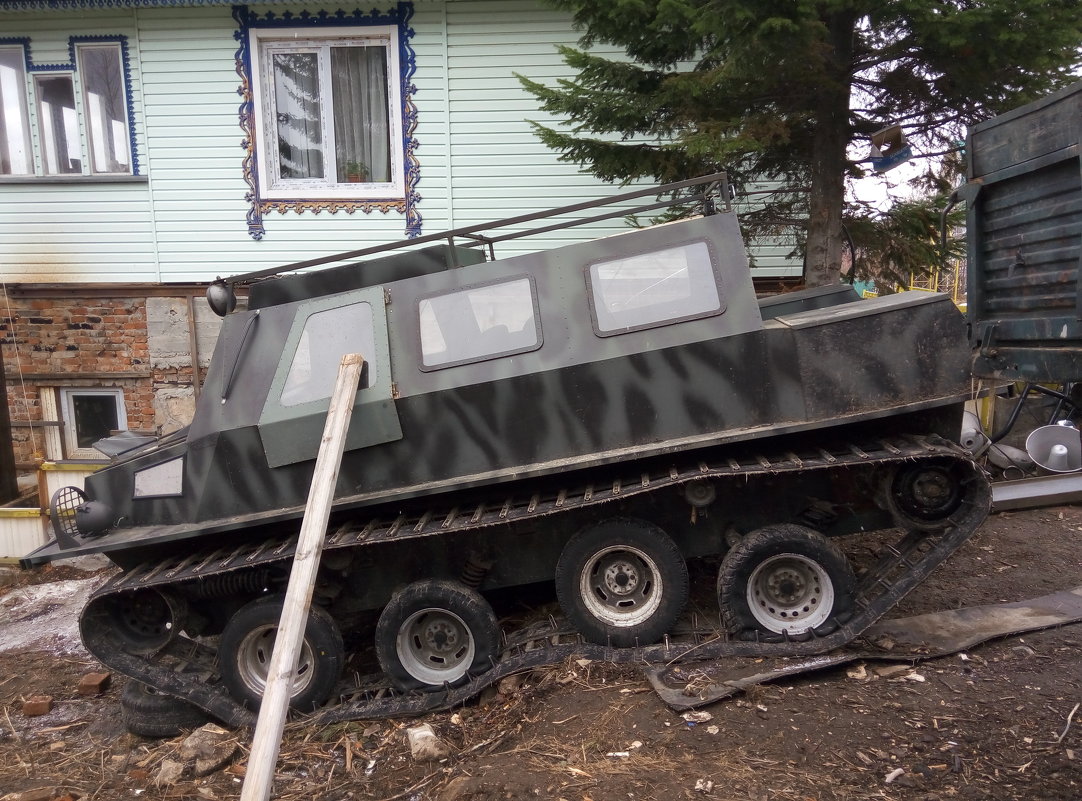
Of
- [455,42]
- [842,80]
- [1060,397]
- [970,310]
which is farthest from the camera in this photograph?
[455,42]

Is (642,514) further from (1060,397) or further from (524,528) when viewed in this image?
(1060,397)

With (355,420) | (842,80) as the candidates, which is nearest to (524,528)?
(355,420)

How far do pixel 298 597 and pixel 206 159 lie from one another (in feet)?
24.0

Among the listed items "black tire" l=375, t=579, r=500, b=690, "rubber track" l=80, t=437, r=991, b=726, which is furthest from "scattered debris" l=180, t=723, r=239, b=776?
"black tire" l=375, t=579, r=500, b=690

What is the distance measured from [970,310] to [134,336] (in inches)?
351

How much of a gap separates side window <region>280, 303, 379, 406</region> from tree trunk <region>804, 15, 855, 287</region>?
14.6ft

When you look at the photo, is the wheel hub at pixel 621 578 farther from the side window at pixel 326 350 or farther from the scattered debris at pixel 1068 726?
the scattered debris at pixel 1068 726

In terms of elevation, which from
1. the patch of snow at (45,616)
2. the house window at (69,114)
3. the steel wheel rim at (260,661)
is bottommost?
the patch of snow at (45,616)

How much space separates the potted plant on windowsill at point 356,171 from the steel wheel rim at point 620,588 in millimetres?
6376

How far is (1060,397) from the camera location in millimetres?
Result: 7363

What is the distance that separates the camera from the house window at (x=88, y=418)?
958cm

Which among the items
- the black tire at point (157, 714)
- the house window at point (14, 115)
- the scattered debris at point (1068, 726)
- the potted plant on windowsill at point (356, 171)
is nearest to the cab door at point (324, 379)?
the black tire at point (157, 714)

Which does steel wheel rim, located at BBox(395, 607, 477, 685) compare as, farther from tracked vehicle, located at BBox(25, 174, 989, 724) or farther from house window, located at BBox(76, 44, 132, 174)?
house window, located at BBox(76, 44, 132, 174)

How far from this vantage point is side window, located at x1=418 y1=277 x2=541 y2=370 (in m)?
4.71
